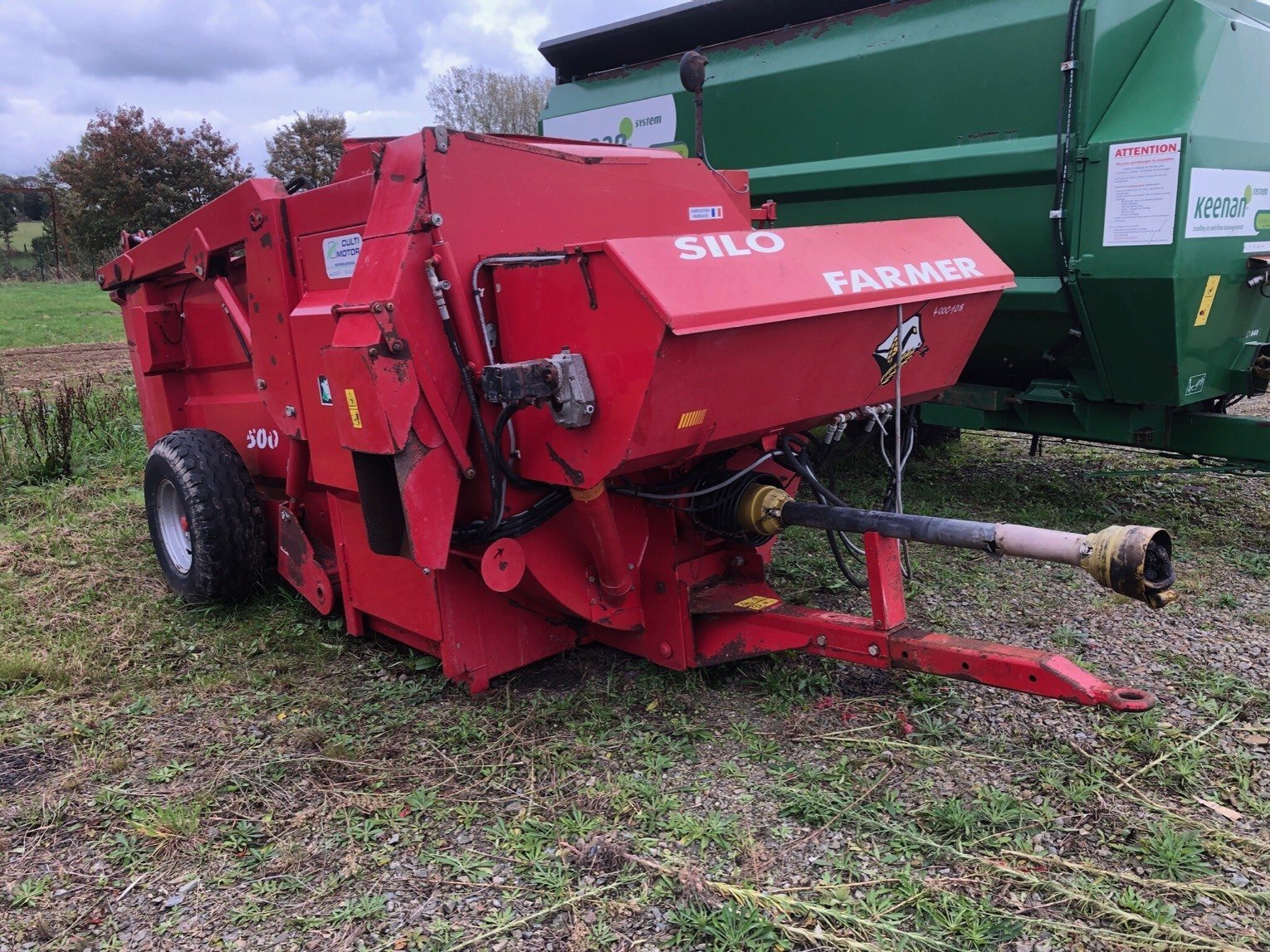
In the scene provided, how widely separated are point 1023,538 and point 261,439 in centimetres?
300

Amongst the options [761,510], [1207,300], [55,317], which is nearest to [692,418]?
[761,510]

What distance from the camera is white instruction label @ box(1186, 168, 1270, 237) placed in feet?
12.9

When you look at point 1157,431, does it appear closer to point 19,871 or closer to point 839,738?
point 839,738

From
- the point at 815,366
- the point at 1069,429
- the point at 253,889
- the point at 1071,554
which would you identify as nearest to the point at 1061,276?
the point at 1069,429

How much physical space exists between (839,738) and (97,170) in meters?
29.1

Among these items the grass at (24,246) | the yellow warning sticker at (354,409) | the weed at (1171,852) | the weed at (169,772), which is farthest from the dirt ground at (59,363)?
the grass at (24,246)

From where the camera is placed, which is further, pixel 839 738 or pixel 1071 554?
pixel 839 738

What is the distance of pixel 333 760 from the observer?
2.92 meters

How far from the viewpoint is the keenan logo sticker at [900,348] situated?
2992 millimetres

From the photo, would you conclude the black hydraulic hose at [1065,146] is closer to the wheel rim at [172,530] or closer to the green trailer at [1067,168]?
the green trailer at [1067,168]

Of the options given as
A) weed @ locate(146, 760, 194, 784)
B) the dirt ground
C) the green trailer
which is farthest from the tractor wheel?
the dirt ground

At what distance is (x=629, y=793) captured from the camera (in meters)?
2.65

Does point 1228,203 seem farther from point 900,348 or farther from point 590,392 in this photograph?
point 590,392

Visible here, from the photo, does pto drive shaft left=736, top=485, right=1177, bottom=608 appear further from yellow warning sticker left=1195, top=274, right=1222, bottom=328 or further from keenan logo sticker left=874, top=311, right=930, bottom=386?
yellow warning sticker left=1195, top=274, right=1222, bottom=328
